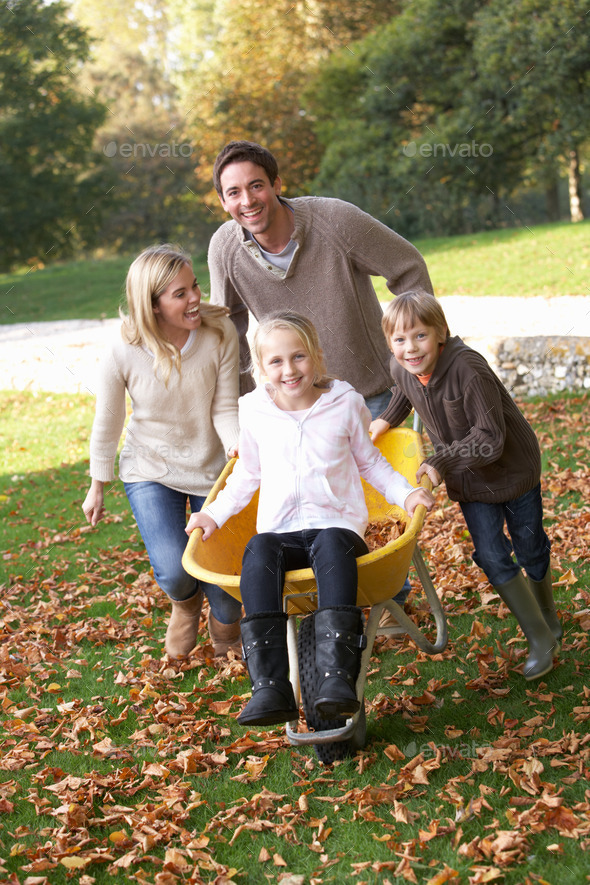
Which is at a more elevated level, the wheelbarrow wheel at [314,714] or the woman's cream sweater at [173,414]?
the woman's cream sweater at [173,414]

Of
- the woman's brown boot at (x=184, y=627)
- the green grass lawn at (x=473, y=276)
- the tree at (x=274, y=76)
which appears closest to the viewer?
the woman's brown boot at (x=184, y=627)

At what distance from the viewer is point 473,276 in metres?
14.0

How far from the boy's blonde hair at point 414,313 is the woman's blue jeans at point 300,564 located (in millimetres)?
807

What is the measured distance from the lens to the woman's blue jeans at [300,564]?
8.94ft

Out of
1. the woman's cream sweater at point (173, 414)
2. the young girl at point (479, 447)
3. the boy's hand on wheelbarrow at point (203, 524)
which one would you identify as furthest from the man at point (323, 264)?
the boy's hand on wheelbarrow at point (203, 524)

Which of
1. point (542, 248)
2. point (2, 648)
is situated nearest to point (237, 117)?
point (542, 248)

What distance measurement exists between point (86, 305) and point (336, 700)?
18.0m

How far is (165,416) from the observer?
3807 millimetres

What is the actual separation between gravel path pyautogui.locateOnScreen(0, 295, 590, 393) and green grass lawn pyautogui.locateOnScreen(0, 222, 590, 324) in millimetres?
722

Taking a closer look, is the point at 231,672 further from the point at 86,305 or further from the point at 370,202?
the point at 370,202

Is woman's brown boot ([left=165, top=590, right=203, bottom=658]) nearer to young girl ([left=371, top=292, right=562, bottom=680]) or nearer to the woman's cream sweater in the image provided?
the woman's cream sweater

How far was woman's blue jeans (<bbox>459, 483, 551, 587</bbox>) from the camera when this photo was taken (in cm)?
332

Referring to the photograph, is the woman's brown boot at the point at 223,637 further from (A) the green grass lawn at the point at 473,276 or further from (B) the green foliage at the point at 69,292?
(B) the green foliage at the point at 69,292

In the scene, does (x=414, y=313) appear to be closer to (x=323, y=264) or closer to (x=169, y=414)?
(x=323, y=264)
